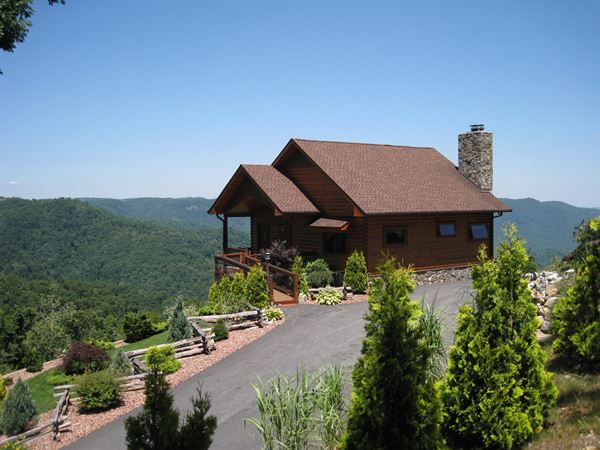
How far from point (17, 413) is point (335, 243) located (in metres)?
14.8

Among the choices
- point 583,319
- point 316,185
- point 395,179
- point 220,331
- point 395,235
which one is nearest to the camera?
point 583,319

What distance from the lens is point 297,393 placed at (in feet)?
26.2

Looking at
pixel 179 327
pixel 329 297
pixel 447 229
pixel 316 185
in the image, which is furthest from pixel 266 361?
pixel 447 229

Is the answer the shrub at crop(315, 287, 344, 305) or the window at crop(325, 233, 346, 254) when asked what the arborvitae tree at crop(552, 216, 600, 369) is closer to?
the shrub at crop(315, 287, 344, 305)

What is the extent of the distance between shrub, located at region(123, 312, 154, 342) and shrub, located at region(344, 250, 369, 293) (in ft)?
32.1

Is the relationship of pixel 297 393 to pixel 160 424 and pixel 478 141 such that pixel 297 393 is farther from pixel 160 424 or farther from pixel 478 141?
pixel 478 141

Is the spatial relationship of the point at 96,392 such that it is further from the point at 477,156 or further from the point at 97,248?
the point at 97,248

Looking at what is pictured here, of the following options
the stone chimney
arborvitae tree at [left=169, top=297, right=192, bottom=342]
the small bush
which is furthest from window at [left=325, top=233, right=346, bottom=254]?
the small bush

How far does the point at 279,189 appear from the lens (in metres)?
25.1

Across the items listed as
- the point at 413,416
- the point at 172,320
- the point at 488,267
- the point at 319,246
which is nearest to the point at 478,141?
the point at 319,246

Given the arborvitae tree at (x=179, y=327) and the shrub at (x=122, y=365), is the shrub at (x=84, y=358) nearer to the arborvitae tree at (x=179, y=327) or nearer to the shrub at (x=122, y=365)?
the arborvitae tree at (x=179, y=327)

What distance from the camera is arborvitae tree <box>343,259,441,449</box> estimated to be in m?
6.35

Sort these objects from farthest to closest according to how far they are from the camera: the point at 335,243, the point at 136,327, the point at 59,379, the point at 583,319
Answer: the point at 335,243 < the point at 136,327 < the point at 59,379 < the point at 583,319

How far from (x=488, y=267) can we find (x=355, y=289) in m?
14.9
